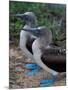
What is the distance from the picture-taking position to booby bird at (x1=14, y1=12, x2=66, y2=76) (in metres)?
2.05

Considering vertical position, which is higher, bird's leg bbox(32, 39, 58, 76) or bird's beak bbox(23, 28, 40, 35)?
bird's beak bbox(23, 28, 40, 35)

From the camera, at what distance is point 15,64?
2020mm

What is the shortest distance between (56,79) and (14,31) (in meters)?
0.63

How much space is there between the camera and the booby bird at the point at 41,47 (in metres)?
2.05

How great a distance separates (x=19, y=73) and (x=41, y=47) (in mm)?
332

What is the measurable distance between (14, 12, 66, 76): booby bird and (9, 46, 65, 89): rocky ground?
0.07m

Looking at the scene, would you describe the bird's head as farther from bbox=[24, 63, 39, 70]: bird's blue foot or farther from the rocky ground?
bbox=[24, 63, 39, 70]: bird's blue foot

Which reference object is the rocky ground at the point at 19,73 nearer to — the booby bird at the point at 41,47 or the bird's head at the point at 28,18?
the booby bird at the point at 41,47

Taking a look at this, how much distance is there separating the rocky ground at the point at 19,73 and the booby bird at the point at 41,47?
0.07 m

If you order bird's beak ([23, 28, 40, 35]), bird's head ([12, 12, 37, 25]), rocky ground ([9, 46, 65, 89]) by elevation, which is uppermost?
bird's head ([12, 12, 37, 25])

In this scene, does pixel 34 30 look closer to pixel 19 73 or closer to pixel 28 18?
pixel 28 18

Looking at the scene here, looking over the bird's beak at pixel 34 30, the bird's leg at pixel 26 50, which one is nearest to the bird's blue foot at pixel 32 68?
the bird's leg at pixel 26 50

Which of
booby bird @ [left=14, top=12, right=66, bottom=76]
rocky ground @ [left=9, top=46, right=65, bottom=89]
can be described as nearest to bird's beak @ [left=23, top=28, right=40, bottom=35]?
booby bird @ [left=14, top=12, right=66, bottom=76]

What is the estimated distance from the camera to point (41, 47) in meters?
2.09
